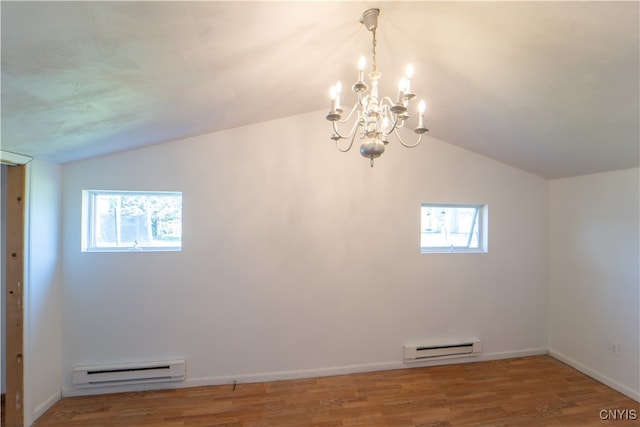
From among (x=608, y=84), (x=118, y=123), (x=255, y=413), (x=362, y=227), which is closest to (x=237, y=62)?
(x=118, y=123)

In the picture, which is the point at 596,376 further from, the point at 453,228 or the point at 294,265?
the point at 294,265

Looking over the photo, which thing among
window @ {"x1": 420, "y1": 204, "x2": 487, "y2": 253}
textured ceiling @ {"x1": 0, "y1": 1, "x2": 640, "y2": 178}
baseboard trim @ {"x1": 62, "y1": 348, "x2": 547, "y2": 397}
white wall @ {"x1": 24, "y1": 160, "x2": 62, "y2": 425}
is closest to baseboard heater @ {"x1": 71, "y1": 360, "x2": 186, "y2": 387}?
baseboard trim @ {"x1": 62, "y1": 348, "x2": 547, "y2": 397}

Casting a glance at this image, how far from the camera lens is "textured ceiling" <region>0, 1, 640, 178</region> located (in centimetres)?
102

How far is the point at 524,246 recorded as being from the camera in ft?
10.2

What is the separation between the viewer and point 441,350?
2873 mm

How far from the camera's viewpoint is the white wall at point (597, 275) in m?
2.43

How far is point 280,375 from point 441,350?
172 cm

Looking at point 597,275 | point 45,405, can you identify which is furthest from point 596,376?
point 45,405

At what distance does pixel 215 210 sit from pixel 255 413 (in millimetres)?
1767

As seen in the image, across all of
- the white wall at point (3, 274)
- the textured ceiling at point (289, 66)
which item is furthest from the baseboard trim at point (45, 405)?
the textured ceiling at point (289, 66)

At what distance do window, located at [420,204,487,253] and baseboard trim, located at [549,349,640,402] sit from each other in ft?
4.86

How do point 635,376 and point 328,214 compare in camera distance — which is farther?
point 328,214

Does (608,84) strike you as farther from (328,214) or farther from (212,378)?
(212,378)

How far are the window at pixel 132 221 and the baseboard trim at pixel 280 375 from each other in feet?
4.08
